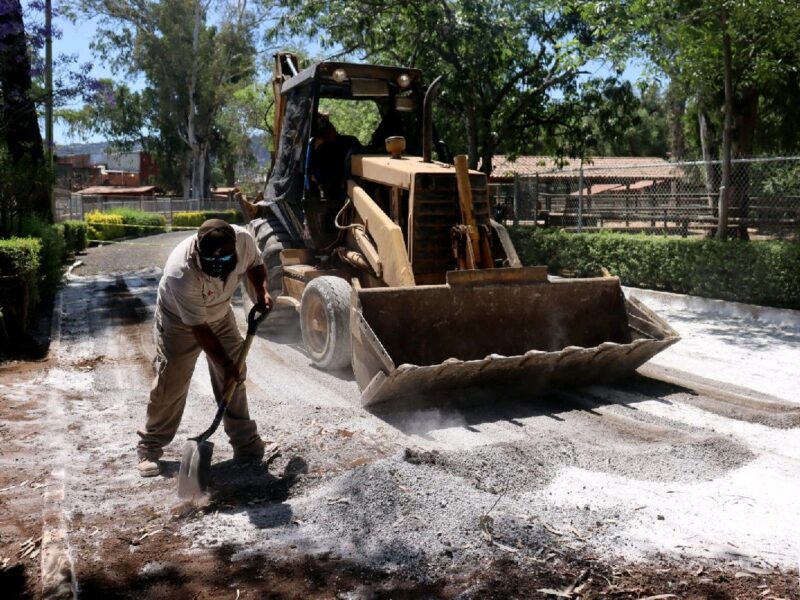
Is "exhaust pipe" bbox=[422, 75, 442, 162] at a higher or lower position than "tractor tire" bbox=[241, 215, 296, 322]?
higher

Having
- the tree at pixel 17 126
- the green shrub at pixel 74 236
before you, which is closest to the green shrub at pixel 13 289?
A: the tree at pixel 17 126

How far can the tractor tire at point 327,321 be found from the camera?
24.4 ft

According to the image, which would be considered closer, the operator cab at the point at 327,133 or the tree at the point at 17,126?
the operator cab at the point at 327,133

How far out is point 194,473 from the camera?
476 cm

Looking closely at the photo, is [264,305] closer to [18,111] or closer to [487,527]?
[487,527]

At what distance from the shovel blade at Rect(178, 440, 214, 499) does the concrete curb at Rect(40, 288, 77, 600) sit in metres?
0.67

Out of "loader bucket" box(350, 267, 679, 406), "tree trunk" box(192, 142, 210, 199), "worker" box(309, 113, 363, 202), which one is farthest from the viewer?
"tree trunk" box(192, 142, 210, 199)

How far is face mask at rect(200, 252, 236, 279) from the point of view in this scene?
15.4 feet

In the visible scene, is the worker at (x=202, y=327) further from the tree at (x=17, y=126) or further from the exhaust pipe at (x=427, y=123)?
the tree at (x=17, y=126)

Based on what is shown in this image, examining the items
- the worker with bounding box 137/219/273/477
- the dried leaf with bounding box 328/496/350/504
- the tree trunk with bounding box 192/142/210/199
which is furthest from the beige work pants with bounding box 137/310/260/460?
the tree trunk with bounding box 192/142/210/199

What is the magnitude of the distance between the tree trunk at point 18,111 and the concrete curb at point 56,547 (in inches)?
333

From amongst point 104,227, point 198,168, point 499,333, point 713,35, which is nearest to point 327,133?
point 499,333

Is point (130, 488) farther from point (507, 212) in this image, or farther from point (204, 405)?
point (507, 212)

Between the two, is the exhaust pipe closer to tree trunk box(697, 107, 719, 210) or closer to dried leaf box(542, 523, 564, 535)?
dried leaf box(542, 523, 564, 535)
